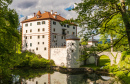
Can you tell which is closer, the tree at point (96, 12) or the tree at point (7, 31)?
the tree at point (96, 12)

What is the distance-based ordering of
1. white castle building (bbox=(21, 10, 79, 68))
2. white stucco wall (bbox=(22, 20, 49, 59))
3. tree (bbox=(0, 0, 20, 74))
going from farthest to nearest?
white stucco wall (bbox=(22, 20, 49, 59)) → white castle building (bbox=(21, 10, 79, 68)) → tree (bbox=(0, 0, 20, 74))

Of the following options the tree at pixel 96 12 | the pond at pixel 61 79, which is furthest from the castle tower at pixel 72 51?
the tree at pixel 96 12

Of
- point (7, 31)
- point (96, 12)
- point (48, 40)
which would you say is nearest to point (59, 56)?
point (48, 40)

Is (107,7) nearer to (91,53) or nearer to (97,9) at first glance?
(97,9)

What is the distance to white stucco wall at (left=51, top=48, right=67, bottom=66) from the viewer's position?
30.9 m

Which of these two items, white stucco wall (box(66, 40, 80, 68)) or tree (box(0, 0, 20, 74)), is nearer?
tree (box(0, 0, 20, 74))

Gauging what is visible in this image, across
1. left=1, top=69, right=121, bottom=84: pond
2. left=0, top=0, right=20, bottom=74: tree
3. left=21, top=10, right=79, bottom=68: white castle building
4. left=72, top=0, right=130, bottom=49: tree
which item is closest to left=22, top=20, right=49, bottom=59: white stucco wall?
left=21, top=10, right=79, bottom=68: white castle building

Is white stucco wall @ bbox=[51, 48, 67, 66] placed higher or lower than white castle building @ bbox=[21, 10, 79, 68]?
lower

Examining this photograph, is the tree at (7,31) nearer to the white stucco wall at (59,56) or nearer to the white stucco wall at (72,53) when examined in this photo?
the white stucco wall at (72,53)

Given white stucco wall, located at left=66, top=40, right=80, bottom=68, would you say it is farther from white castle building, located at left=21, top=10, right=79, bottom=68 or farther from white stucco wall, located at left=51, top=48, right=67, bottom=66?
white stucco wall, located at left=51, top=48, right=67, bottom=66

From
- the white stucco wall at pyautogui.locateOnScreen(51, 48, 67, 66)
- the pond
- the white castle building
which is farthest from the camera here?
the white stucco wall at pyautogui.locateOnScreen(51, 48, 67, 66)

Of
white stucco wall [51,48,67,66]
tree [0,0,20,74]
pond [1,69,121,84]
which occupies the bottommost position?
pond [1,69,121,84]

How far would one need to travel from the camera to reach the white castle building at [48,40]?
1184 inches

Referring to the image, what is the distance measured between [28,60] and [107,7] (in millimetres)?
28607
